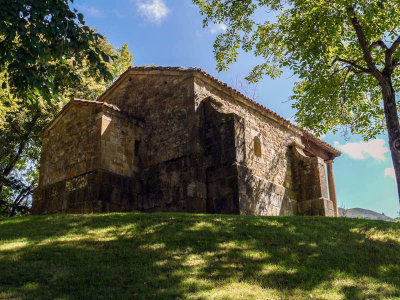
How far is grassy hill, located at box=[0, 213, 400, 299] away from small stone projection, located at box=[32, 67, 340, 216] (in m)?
3.25

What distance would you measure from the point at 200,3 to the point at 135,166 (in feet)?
24.0

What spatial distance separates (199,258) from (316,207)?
10.7 m

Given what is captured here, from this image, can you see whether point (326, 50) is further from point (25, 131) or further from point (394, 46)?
point (25, 131)

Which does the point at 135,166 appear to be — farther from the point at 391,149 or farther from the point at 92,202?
the point at 391,149

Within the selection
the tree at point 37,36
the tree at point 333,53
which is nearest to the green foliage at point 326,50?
the tree at point 333,53

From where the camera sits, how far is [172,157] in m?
14.7

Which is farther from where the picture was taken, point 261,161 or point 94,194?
point 261,161

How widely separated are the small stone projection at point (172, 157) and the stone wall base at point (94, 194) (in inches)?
1.5

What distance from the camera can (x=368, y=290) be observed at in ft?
20.4

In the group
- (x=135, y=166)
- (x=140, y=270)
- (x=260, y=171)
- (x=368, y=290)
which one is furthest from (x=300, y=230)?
(x=135, y=166)

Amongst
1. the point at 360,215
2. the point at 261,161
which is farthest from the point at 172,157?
the point at 360,215

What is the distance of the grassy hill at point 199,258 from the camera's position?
19.6ft

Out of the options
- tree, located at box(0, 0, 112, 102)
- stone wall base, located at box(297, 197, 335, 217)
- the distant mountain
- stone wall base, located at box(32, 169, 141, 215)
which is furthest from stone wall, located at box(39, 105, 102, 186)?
the distant mountain

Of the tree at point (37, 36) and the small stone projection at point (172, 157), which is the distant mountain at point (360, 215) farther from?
the tree at point (37, 36)
